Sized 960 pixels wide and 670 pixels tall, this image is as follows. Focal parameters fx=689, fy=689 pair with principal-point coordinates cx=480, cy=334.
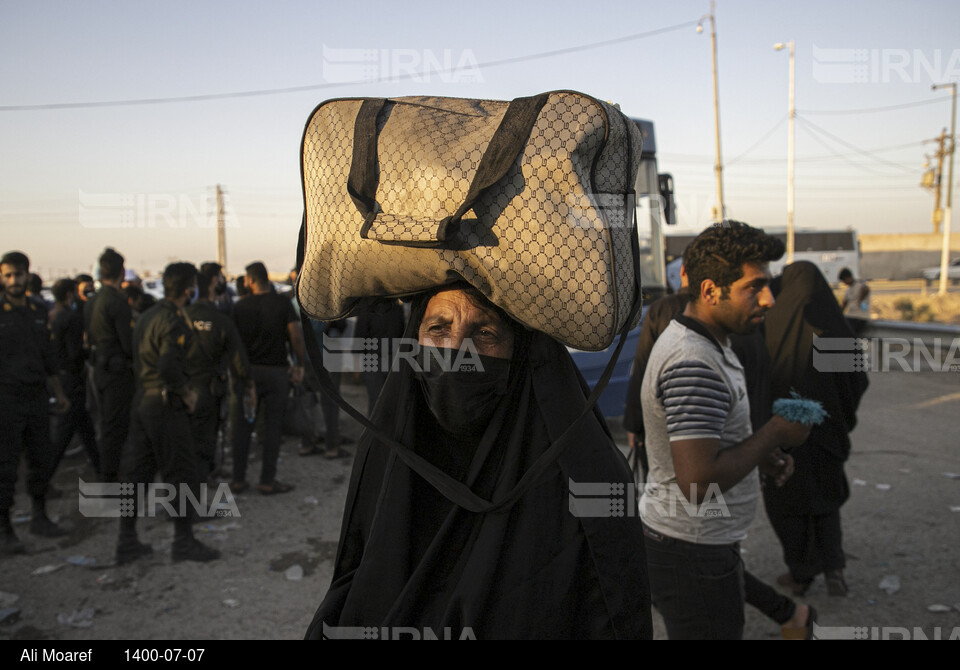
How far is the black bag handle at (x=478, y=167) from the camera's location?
1446 millimetres

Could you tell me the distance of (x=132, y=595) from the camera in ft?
15.4

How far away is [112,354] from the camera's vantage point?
6.30 m

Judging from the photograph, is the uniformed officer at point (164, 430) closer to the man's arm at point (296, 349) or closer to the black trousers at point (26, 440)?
the black trousers at point (26, 440)

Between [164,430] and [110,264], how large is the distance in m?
2.03

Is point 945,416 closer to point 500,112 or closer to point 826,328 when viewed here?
point 826,328

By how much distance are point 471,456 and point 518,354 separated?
1.00ft

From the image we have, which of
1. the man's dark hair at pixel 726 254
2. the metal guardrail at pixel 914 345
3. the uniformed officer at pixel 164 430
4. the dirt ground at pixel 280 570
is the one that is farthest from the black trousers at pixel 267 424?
the metal guardrail at pixel 914 345

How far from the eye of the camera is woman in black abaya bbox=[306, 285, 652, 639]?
5.51ft

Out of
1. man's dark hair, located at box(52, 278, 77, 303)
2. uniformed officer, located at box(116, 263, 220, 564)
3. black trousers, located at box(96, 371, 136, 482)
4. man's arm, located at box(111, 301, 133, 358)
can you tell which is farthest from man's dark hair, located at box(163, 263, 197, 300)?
man's dark hair, located at box(52, 278, 77, 303)

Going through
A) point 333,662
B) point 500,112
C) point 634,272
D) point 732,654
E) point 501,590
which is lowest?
point 732,654

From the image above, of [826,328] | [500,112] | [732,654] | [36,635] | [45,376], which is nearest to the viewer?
[500,112]

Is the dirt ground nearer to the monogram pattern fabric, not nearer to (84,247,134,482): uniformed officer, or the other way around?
(84,247,134,482): uniformed officer

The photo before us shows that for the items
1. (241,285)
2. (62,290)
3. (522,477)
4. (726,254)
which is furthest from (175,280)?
(241,285)

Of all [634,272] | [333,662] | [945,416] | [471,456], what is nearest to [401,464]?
[471,456]
